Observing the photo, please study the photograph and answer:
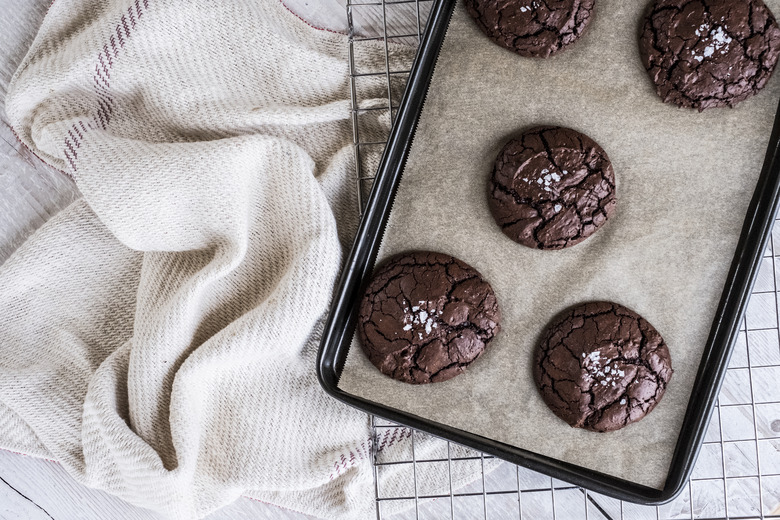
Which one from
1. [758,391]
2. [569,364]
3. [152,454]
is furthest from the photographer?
[758,391]

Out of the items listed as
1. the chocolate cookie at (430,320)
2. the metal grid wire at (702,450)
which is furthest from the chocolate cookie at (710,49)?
the chocolate cookie at (430,320)

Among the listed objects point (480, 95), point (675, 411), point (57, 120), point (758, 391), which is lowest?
point (758, 391)

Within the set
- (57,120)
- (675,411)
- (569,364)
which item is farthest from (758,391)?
(57,120)

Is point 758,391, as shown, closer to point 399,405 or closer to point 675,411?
point 675,411

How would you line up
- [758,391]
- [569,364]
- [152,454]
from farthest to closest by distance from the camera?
[758,391], [152,454], [569,364]

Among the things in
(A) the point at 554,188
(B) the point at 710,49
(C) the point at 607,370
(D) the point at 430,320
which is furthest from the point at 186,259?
(B) the point at 710,49

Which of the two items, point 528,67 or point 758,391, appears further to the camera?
point 758,391

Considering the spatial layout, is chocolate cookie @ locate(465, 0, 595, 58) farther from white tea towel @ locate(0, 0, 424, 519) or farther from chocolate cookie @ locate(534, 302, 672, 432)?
chocolate cookie @ locate(534, 302, 672, 432)

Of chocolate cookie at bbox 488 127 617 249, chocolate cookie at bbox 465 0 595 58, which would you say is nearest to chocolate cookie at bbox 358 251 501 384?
chocolate cookie at bbox 488 127 617 249
